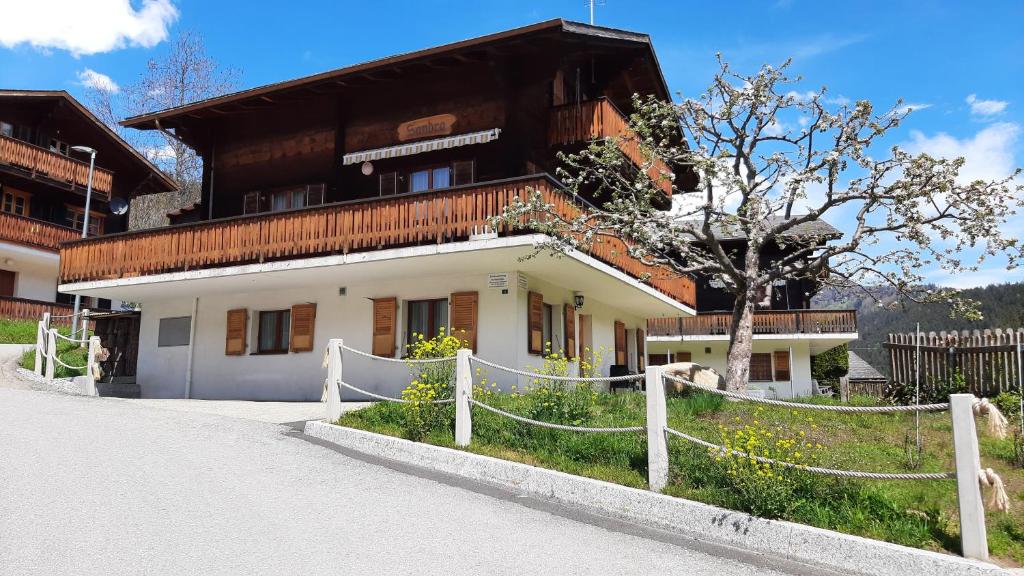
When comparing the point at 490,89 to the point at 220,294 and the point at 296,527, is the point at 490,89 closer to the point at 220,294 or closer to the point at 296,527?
the point at 220,294

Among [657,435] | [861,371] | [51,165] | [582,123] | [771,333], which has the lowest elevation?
[657,435]

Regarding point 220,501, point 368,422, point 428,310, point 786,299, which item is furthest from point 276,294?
point 786,299

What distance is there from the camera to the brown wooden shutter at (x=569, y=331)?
17.9 meters

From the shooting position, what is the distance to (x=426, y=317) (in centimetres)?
1700

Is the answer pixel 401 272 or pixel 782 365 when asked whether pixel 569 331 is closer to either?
pixel 401 272

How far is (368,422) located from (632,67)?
42.2 feet

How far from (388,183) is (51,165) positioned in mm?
18608

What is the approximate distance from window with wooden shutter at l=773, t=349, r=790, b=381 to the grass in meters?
24.8

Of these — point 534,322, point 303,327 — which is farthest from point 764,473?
point 303,327

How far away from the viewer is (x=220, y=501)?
718 centimetres

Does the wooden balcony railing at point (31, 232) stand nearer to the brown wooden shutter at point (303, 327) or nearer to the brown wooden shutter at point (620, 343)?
the brown wooden shutter at point (303, 327)

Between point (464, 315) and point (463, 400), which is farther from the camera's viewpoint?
point (464, 315)

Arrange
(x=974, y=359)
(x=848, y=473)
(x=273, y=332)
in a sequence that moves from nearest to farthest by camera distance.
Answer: (x=848, y=473), (x=974, y=359), (x=273, y=332)

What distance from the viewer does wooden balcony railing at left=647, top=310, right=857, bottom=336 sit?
Result: 33.6m
